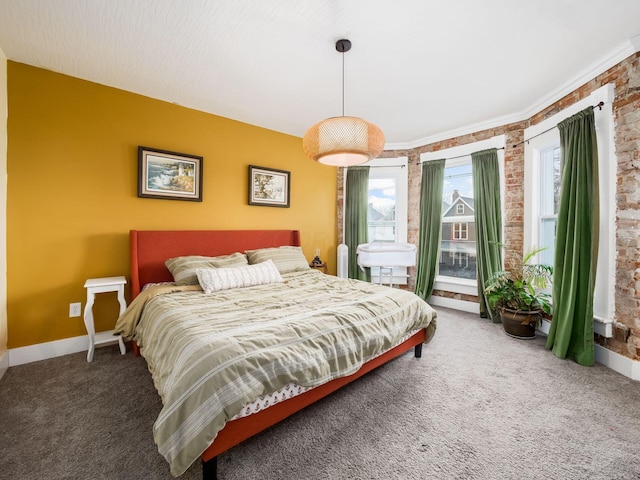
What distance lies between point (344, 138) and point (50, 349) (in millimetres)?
3275

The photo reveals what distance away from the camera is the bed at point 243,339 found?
1213 mm

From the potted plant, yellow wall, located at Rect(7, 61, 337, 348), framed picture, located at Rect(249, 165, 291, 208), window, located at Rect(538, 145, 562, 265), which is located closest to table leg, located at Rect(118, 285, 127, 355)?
yellow wall, located at Rect(7, 61, 337, 348)

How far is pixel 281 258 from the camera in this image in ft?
11.1

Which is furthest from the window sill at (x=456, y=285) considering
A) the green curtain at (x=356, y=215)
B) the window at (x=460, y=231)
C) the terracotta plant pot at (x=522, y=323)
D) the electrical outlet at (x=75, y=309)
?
the electrical outlet at (x=75, y=309)

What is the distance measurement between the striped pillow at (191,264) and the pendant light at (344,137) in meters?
1.50

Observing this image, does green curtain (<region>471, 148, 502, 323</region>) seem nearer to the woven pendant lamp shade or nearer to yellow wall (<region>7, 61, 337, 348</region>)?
the woven pendant lamp shade

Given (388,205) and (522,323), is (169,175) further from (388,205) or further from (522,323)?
(522,323)

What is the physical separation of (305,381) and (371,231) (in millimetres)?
3622

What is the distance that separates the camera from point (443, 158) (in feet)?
13.8

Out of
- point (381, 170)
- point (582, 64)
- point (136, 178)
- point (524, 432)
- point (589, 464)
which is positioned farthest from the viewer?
point (381, 170)

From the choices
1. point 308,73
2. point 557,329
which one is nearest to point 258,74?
point 308,73

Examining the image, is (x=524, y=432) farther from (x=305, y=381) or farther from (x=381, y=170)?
(x=381, y=170)

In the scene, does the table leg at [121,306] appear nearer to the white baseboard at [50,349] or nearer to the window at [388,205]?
the white baseboard at [50,349]

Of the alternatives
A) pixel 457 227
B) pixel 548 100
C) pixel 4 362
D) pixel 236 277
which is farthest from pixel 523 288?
pixel 4 362
